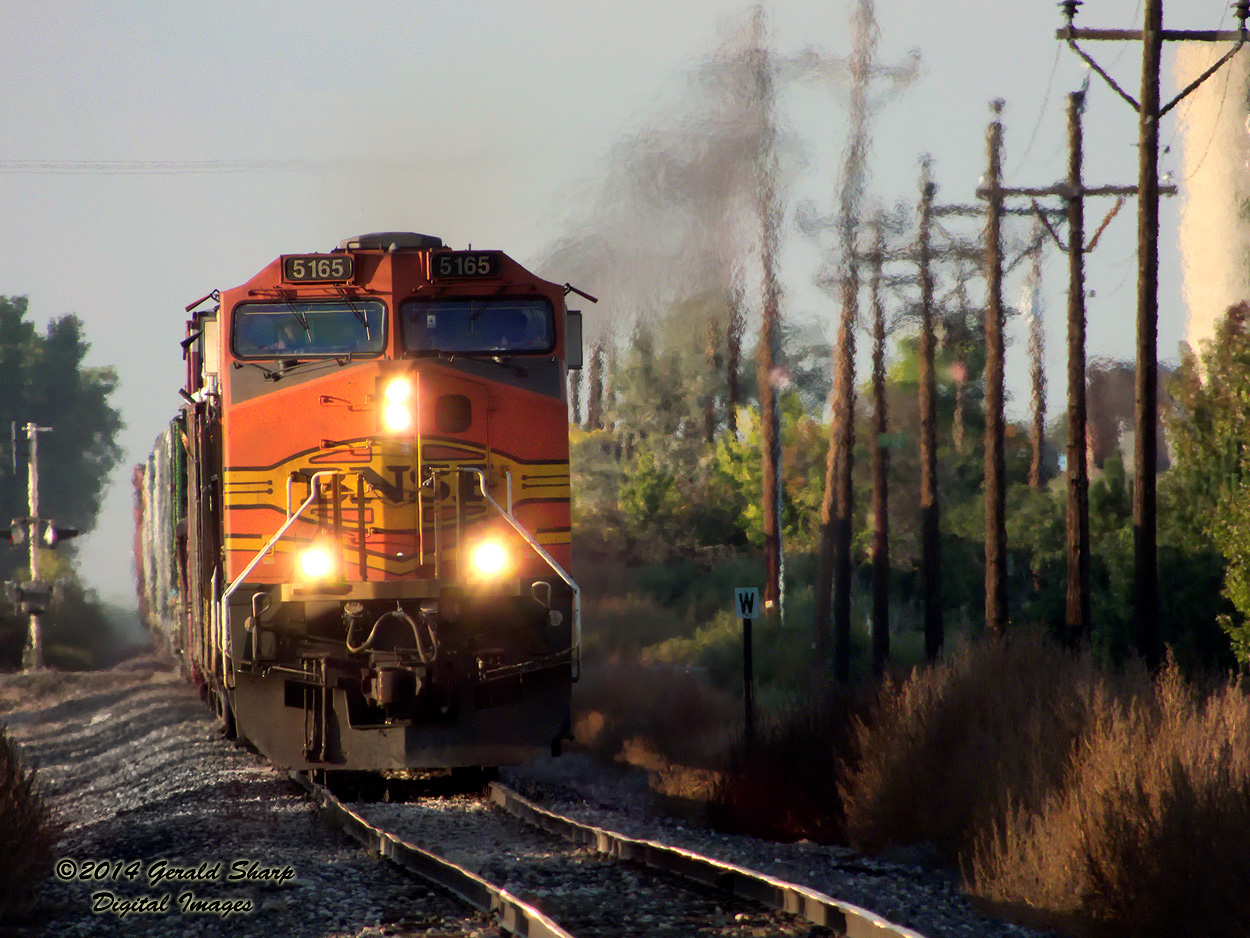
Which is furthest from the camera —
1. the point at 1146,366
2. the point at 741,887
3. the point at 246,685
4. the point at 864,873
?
the point at 1146,366

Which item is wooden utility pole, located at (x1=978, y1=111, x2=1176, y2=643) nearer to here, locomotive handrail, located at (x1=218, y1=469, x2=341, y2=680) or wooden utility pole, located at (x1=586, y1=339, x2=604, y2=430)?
locomotive handrail, located at (x1=218, y1=469, x2=341, y2=680)

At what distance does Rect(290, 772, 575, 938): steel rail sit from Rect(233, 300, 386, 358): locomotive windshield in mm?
3800

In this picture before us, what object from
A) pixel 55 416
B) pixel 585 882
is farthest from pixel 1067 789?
pixel 55 416

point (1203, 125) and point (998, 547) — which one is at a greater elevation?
point (1203, 125)

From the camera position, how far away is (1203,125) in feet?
184

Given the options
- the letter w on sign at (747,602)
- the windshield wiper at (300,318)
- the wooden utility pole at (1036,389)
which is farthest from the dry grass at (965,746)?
the wooden utility pole at (1036,389)

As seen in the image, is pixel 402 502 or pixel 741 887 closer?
pixel 741 887

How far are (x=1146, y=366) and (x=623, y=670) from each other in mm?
11419

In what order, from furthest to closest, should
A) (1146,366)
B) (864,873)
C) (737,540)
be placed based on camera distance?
(737,540) → (1146,366) → (864,873)

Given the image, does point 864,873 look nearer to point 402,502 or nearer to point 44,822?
point 402,502

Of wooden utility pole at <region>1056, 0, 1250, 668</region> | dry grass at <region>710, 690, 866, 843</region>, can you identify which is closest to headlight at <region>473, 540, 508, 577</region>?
dry grass at <region>710, 690, 866, 843</region>

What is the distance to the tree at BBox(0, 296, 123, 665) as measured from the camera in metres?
85.8

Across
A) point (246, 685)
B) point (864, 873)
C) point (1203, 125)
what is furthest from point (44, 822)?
point (1203, 125)
